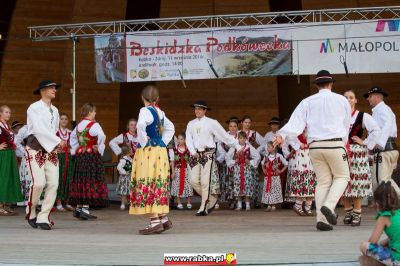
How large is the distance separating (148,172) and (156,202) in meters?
0.33

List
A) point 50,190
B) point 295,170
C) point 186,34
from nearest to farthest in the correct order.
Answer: point 50,190 < point 295,170 < point 186,34

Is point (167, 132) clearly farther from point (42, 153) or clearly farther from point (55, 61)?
point (55, 61)

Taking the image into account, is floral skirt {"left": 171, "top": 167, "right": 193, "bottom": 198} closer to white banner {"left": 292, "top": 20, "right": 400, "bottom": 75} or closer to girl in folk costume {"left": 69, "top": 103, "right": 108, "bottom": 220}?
girl in folk costume {"left": 69, "top": 103, "right": 108, "bottom": 220}

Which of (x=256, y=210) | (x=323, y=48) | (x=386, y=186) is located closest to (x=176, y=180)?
(x=256, y=210)

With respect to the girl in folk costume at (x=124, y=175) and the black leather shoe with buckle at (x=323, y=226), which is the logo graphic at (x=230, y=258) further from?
the girl in folk costume at (x=124, y=175)

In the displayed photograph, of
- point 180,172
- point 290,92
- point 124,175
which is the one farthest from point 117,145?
point 290,92

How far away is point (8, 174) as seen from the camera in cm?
1095

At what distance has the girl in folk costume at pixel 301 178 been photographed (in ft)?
33.9

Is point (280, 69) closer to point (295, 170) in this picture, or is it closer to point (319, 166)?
point (295, 170)

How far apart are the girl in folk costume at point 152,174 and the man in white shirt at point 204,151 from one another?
8.44ft

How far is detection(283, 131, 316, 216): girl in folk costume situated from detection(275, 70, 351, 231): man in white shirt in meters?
2.75

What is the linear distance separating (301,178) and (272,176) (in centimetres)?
118

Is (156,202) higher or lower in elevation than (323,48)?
lower

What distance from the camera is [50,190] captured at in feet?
27.3
